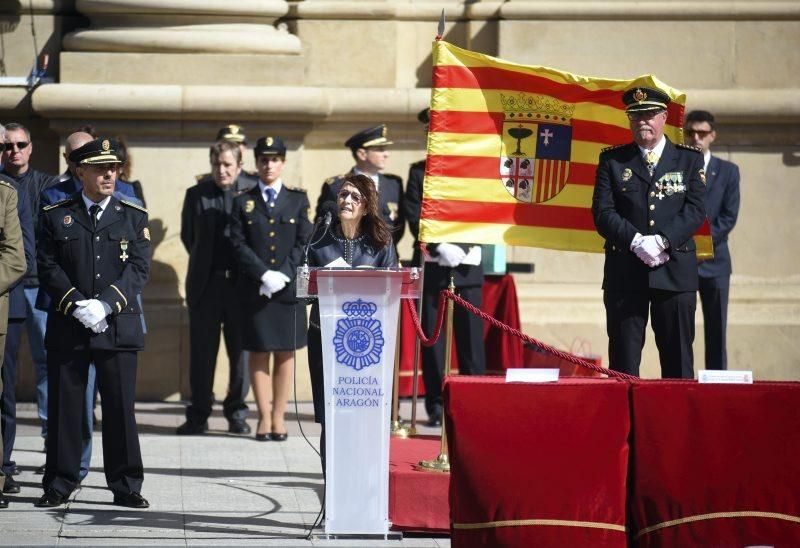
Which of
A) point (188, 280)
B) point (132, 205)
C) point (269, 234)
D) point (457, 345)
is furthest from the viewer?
point (457, 345)

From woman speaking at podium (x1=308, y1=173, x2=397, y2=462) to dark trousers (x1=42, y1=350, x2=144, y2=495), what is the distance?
114cm

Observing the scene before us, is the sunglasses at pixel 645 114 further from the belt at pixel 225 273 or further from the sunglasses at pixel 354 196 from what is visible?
the belt at pixel 225 273

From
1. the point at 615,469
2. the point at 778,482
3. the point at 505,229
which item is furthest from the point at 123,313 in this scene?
the point at 778,482

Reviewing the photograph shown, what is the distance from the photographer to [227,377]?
11664 mm

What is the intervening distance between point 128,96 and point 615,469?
21.6 ft

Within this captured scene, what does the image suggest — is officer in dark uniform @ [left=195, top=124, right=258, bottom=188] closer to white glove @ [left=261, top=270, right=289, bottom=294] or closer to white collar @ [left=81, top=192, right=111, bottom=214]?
white glove @ [left=261, top=270, right=289, bottom=294]

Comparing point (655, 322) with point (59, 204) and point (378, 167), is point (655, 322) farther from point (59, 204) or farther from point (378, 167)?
point (59, 204)

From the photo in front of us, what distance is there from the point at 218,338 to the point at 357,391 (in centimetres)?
396

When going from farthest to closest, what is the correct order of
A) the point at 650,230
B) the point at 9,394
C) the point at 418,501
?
1. the point at 9,394
2. the point at 650,230
3. the point at 418,501

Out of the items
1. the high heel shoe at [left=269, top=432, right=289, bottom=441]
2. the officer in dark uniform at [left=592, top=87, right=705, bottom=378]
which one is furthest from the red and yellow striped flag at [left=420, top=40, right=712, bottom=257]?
the high heel shoe at [left=269, top=432, right=289, bottom=441]

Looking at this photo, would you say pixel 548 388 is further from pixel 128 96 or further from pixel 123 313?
pixel 128 96

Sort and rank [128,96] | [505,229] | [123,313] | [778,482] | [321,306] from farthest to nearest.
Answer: [128,96] → [505,229] → [123,313] → [321,306] → [778,482]

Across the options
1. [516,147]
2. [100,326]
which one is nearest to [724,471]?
[516,147]

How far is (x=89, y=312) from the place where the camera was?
7.77 m
